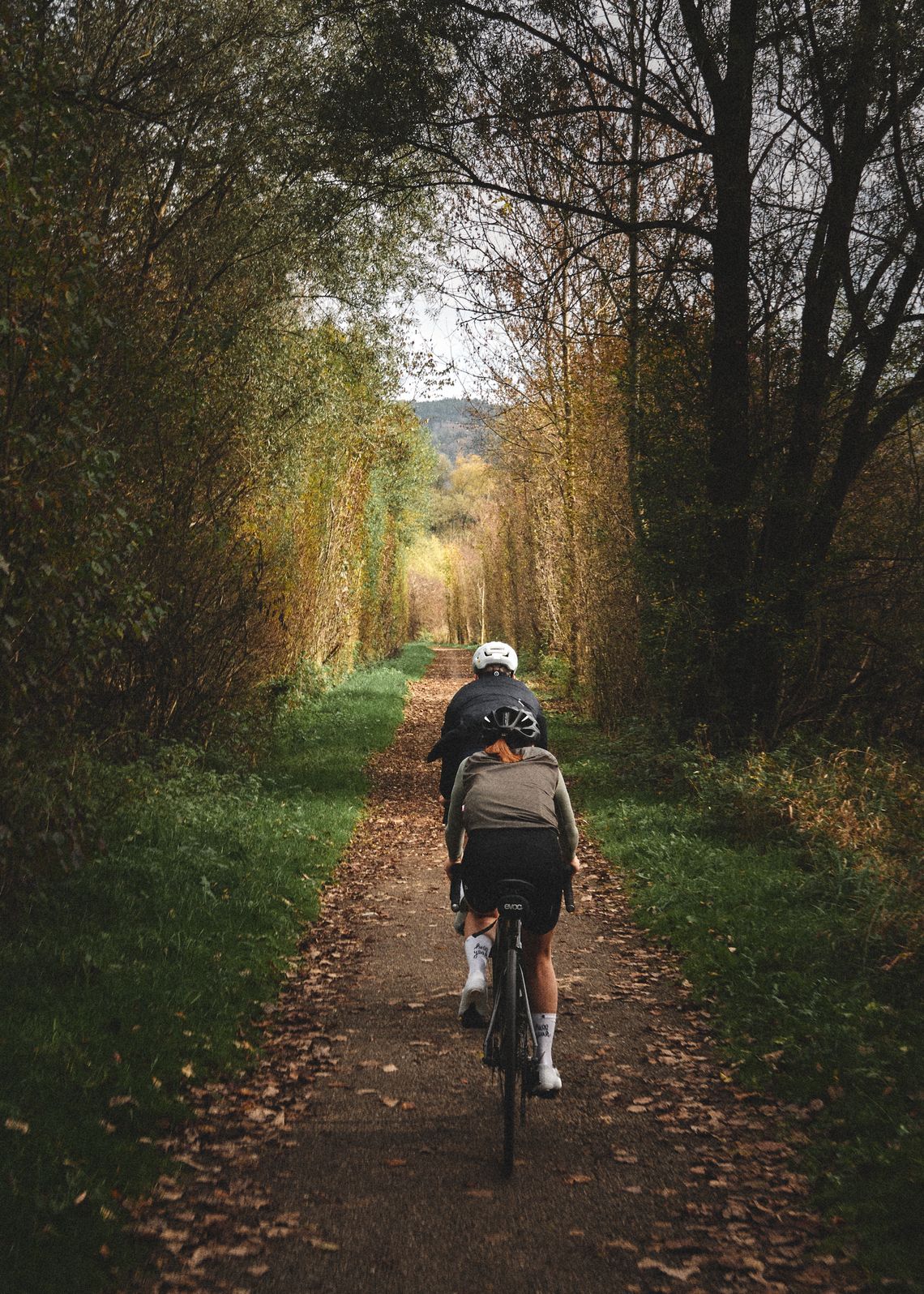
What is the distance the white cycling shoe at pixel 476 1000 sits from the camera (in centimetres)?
464

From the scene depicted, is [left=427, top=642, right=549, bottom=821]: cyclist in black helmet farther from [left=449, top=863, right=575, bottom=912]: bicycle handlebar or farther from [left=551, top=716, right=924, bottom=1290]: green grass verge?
[left=551, top=716, right=924, bottom=1290]: green grass verge

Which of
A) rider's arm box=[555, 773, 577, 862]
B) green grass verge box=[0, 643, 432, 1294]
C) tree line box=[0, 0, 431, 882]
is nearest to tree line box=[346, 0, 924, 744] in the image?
tree line box=[0, 0, 431, 882]

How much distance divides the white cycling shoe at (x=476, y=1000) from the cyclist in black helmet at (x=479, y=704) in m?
0.86

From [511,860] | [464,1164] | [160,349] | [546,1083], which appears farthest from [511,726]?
Result: [160,349]

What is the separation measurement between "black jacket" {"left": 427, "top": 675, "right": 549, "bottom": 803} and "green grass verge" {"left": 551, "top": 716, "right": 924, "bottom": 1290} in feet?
6.89

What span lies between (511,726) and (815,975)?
289 cm

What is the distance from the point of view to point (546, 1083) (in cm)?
414

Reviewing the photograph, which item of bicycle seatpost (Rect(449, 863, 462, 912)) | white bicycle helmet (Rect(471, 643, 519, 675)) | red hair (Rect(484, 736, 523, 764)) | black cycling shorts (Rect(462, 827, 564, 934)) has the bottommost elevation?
bicycle seatpost (Rect(449, 863, 462, 912))

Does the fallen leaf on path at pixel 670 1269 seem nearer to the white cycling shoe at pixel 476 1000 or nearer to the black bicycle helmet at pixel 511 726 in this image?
the white cycling shoe at pixel 476 1000

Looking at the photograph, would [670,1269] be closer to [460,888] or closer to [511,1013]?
[511,1013]

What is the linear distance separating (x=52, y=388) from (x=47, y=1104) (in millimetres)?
3714

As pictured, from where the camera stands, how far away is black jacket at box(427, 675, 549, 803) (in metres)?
4.93

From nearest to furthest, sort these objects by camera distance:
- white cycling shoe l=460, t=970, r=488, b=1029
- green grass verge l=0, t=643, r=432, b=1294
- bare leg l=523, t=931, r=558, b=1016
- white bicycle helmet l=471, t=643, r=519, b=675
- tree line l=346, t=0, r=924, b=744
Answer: green grass verge l=0, t=643, r=432, b=1294 → bare leg l=523, t=931, r=558, b=1016 → white cycling shoe l=460, t=970, r=488, b=1029 → white bicycle helmet l=471, t=643, r=519, b=675 → tree line l=346, t=0, r=924, b=744

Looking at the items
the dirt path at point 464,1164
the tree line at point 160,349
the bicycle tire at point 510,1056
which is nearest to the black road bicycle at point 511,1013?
the bicycle tire at point 510,1056
